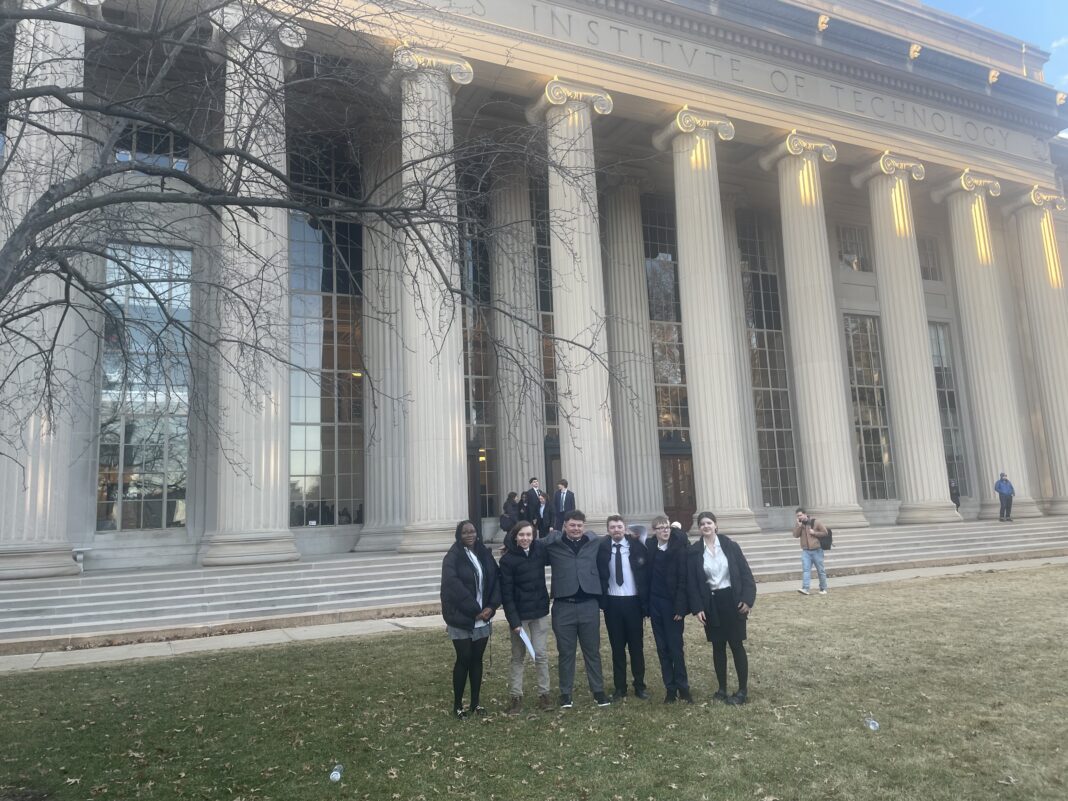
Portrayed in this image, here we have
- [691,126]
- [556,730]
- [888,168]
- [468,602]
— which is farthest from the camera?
[888,168]

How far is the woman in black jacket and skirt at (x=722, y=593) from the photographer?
712 cm

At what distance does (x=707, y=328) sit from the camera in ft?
68.9

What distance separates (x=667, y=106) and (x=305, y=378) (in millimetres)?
12535

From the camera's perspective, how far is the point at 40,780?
564cm

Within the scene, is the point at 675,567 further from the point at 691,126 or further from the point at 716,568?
the point at 691,126

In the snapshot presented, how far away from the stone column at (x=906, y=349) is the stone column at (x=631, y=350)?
7425 mm

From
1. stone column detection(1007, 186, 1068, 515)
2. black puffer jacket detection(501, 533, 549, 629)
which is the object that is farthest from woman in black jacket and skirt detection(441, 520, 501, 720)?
stone column detection(1007, 186, 1068, 515)

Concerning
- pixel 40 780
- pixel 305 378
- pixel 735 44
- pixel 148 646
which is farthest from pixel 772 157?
pixel 40 780

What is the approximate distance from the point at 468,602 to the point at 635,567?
5.60ft

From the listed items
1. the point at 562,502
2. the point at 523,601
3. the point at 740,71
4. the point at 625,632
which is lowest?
the point at 625,632

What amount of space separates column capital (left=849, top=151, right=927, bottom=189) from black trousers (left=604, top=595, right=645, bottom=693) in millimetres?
22385

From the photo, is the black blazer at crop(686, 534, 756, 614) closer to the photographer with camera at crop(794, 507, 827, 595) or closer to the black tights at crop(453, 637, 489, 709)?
the black tights at crop(453, 637, 489, 709)

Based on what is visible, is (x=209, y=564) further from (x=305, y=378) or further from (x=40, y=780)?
(x=40, y=780)

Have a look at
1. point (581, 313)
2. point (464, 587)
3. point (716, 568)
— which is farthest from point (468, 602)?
point (581, 313)
